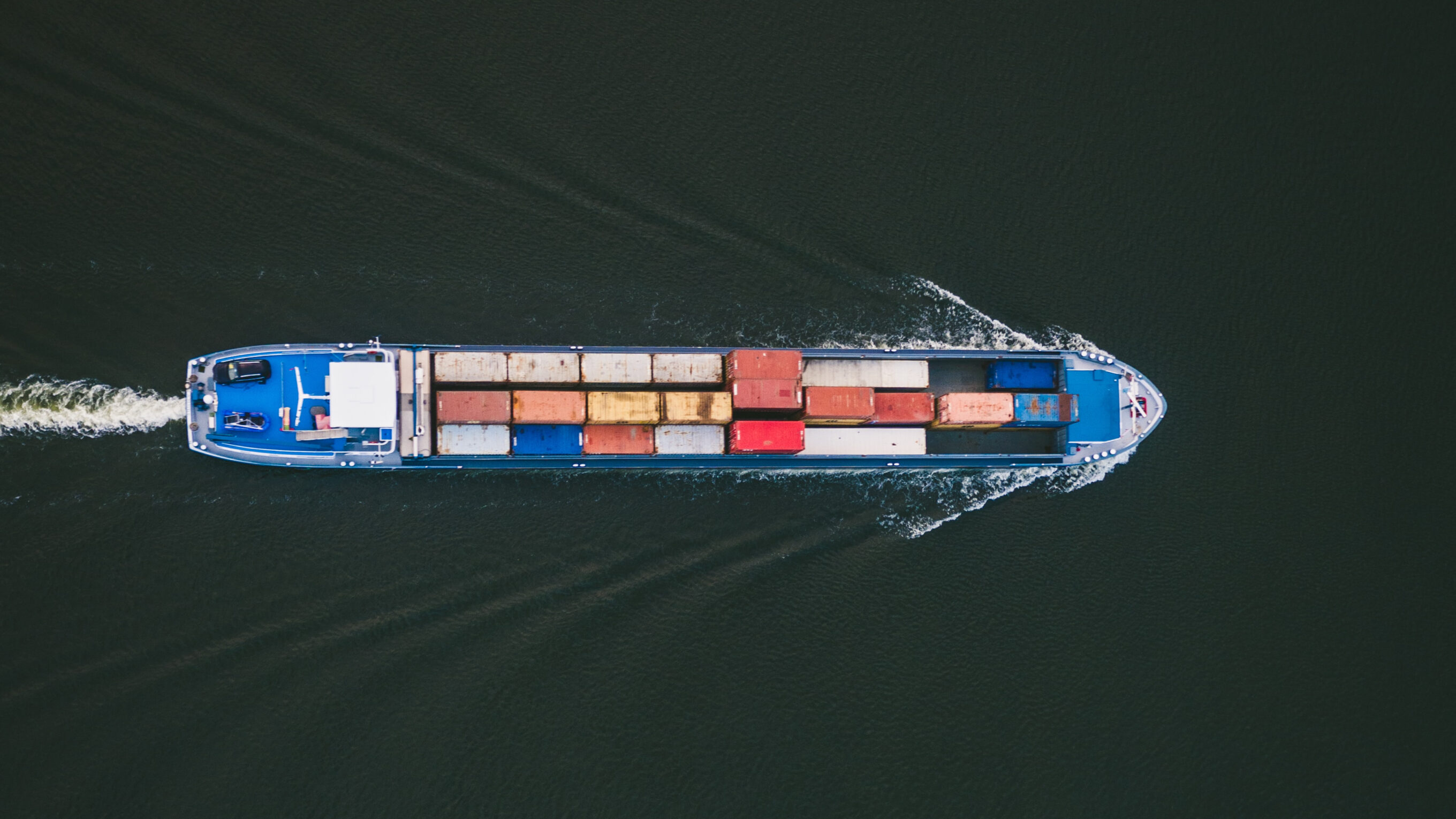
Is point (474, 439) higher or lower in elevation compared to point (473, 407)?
lower

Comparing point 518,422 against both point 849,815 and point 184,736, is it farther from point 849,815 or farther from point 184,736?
point 849,815

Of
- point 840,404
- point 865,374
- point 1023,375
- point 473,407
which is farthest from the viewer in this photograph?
point 1023,375

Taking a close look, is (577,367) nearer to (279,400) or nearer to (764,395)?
(764,395)

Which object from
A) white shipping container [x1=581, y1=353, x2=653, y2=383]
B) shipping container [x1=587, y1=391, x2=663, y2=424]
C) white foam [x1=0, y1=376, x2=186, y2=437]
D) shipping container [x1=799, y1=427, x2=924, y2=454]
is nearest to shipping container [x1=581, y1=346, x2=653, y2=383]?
white shipping container [x1=581, y1=353, x2=653, y2=383]

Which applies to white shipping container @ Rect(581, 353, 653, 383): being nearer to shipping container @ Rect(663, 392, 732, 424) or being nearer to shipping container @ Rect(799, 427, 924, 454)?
shipping container @ Rect(663, 392, 732, 424)

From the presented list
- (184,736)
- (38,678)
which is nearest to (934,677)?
(184,736)

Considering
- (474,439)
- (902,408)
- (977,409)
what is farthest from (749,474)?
(474,439)
